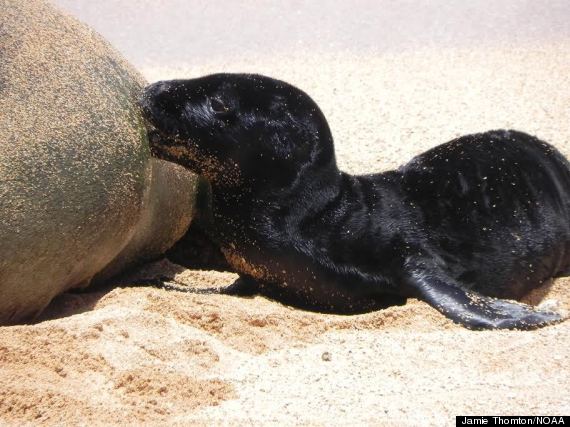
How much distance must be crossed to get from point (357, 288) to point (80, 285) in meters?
1.11

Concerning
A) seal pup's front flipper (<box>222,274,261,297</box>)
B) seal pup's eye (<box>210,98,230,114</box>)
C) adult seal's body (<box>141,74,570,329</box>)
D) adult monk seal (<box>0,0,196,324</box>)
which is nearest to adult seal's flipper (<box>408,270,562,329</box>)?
adult seal's body (<box>141,74,570,329</box>)

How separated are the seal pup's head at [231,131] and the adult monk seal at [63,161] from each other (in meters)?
0.11

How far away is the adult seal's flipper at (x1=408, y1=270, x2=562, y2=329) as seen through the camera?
3.18 m

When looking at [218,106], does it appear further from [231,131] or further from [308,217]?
[308,217]

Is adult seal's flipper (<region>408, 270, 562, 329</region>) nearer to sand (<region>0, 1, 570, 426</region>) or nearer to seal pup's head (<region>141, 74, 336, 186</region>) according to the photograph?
sand (<region>0, 1, 570, 426</region>)

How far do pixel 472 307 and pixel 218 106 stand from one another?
128cm

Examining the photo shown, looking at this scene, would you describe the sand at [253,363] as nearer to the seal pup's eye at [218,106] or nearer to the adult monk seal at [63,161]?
the adult monk seal at [63,161]

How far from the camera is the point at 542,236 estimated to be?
3992 mm

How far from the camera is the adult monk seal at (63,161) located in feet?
10.1

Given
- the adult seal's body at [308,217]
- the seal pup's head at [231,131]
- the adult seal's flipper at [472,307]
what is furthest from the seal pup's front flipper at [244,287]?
the adult seal's flipper at [472,307]

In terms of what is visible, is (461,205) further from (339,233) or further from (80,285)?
(80,285)

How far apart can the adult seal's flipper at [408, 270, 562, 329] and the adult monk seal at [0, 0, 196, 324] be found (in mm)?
1199

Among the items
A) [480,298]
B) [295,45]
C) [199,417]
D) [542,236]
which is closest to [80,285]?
[199,417]

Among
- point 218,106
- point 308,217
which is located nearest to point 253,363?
point 308,217
